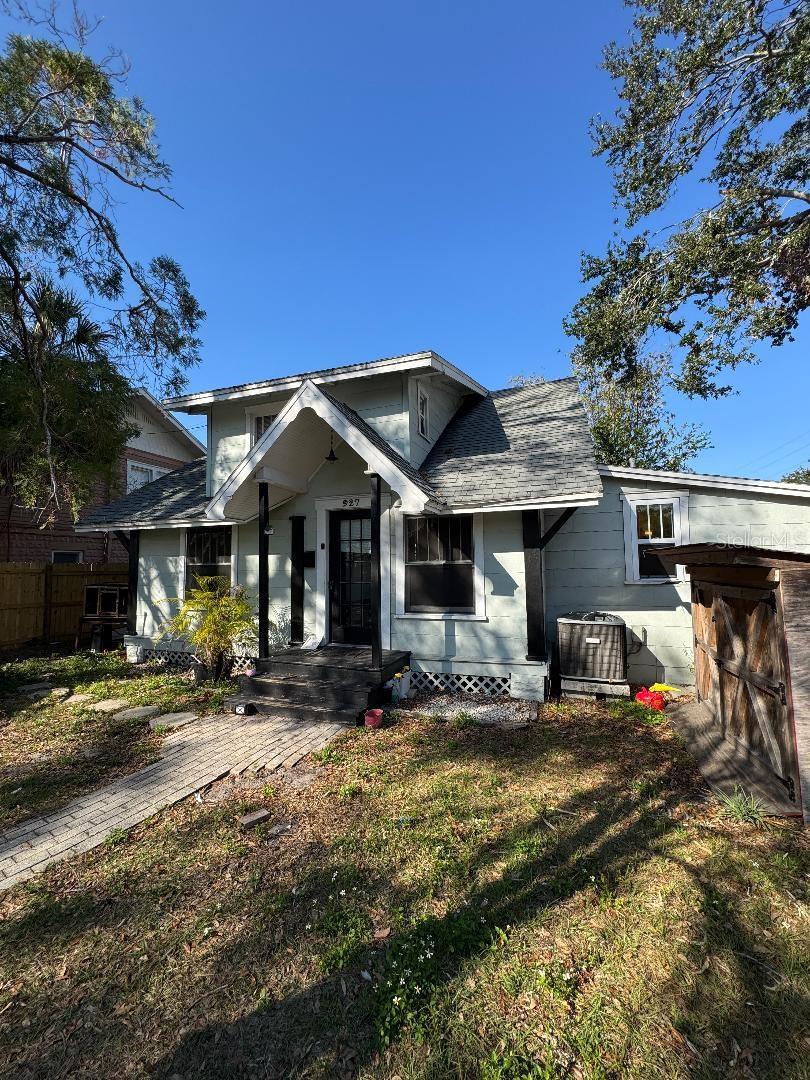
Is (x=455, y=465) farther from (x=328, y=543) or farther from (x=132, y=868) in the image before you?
(x=132, y=868)

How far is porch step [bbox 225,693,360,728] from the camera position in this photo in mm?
6126

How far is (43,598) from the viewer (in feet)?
40.4

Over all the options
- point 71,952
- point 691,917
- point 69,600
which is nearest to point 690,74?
point 691,917

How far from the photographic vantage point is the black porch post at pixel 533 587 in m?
6.83

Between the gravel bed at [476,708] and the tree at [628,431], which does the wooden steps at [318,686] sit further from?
the tree at [628,431]

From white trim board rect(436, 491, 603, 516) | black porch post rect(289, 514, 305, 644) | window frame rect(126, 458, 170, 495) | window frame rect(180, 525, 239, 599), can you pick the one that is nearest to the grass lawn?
white trim board rect(436, 491, 603, 516)

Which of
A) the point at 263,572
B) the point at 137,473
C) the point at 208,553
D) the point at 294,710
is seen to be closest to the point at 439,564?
the point at 263,572

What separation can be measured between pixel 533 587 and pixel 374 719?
2954 mm

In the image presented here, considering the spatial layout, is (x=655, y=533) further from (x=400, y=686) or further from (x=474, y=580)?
(x=400, y=686)

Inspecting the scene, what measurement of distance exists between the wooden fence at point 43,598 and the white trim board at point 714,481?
13.5 m

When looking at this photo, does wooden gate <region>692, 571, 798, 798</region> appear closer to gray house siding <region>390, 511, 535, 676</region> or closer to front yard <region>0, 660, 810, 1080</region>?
front yard <region>0, 660, 810, 1080</region>

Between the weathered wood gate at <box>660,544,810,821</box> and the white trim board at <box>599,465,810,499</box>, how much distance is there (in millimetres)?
2420

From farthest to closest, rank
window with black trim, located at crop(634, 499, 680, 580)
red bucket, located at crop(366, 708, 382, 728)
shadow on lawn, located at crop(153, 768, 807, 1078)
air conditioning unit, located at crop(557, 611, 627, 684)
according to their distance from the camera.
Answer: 1. window with black trim, located at crop(634, 499, 680, 580)
2. air conditioning unit, located at crop(557, 611, 627, 684)
3. red bucket, located at crop(366, 708, 382, 728)
4. shadow on lawn, located at crop(153, 768, 807, 1078)

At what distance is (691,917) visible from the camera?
2.71m
